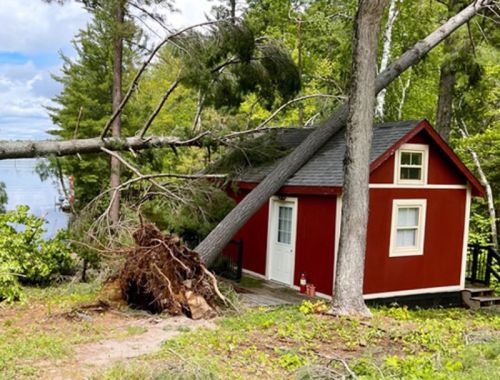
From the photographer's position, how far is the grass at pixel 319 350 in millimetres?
4680

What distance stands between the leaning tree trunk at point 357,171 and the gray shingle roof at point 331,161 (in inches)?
53.0

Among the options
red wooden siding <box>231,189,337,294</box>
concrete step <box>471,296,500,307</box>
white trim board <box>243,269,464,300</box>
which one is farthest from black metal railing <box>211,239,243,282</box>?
concrete step <box>471,296,500,307</box>

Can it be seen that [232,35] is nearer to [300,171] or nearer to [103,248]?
[300,171]

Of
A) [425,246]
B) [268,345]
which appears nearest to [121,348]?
[268,345]

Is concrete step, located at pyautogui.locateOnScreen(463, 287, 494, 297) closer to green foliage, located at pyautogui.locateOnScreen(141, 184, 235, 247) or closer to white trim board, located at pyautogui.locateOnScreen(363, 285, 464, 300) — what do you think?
white trim board, located at pyautogui.locateOnScreen(363, 285, 464, 300)

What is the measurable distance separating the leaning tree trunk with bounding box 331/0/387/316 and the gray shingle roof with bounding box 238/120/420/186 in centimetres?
135

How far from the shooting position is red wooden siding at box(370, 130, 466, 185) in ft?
33.5

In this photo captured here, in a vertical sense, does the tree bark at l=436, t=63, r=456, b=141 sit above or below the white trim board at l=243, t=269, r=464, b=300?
above

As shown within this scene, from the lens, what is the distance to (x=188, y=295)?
7.80m

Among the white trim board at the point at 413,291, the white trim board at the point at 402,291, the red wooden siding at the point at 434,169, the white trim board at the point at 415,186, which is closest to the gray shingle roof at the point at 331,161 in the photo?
the red wooden siding at the point at 434,169

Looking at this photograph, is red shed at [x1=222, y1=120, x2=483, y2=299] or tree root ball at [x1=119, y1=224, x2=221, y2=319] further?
red shed at [x1=222, y1=120, x2=483, y2=299]

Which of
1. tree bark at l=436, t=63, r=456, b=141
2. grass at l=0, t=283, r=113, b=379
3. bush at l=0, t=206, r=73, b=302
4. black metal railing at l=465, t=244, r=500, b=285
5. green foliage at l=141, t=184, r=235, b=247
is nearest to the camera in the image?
grass at l=0, t=283, r=113, b=379

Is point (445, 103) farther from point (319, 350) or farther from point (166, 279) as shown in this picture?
point (319, 350)

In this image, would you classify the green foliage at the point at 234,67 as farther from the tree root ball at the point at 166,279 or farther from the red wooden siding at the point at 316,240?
the tree root ball at the point at 166,279
